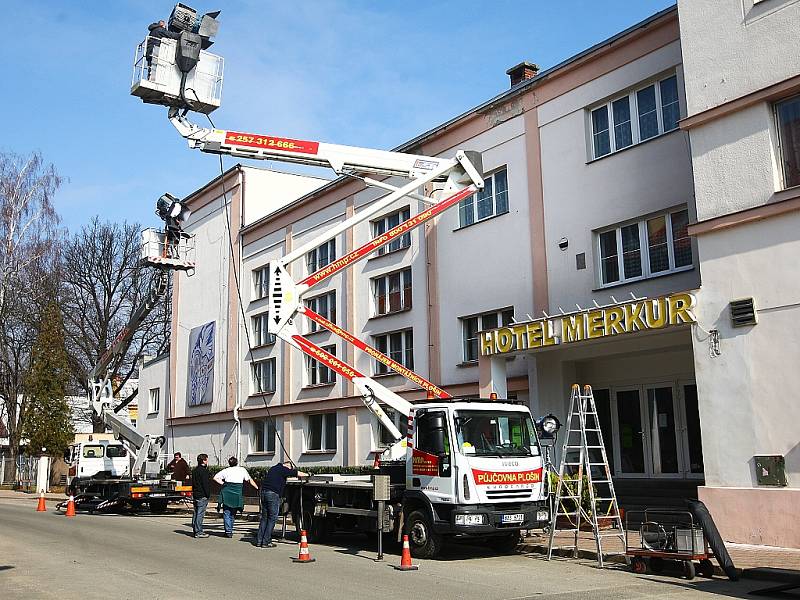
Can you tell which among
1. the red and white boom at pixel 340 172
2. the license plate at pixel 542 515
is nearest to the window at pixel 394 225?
the red and white boom at pixel 340 172

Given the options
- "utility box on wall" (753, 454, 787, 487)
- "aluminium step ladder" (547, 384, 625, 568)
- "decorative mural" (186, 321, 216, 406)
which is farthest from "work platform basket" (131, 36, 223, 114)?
"decorative mural" (186, 321, 216, 406)

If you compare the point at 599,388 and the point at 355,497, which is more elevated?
the point at 599,388

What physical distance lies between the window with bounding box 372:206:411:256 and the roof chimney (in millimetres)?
5075

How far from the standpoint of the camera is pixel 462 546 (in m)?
15.2

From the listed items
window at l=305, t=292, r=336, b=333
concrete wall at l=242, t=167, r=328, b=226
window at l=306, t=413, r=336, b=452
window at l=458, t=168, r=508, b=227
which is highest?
concrete wall at l=242, t=167, r=328, b=226

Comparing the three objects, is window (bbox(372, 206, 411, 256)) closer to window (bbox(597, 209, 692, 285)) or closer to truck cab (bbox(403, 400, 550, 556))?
window (bbox(597, 209, 692, 285))

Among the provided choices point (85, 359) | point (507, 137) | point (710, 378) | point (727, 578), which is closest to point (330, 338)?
point (507, 137)

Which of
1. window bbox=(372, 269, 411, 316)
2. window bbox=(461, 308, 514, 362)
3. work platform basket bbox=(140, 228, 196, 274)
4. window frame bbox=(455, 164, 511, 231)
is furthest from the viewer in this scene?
window bbox=(372, 269, 411, 316)

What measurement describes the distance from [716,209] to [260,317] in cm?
2176

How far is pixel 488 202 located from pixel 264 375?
13.7 m

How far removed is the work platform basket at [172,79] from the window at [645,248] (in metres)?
9.22

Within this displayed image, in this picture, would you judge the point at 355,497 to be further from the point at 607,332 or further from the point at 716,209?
the point at 716,209

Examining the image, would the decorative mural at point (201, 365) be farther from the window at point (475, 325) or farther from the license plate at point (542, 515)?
the license plate at point (542, 515)

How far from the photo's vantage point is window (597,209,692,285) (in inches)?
688
